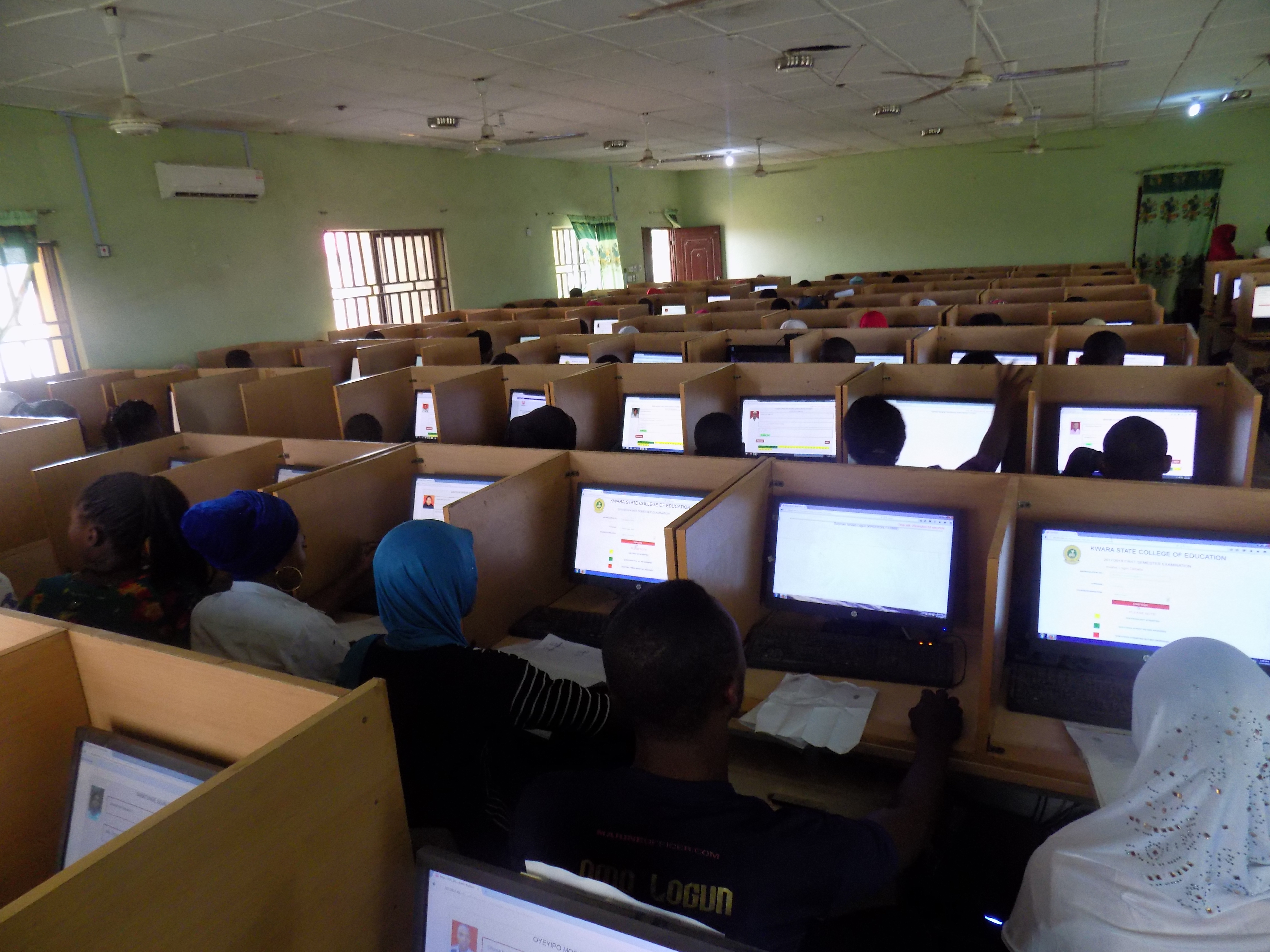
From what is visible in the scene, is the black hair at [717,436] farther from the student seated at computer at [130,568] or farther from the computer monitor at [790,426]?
the student seated at computer at [130,568]

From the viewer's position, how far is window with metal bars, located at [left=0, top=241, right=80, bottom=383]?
568 centimetres

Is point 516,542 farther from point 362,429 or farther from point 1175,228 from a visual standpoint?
point 1175,228

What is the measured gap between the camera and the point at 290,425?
3988 mm

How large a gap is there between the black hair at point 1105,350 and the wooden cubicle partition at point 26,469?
4.24 m

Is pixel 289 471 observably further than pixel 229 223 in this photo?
No

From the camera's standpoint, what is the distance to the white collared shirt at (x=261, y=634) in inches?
68.9

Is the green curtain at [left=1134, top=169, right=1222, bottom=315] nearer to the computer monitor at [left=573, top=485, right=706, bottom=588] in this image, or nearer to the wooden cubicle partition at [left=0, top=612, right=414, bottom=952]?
the computer monitor at [left=573, top=485, right=706, bottom=588]

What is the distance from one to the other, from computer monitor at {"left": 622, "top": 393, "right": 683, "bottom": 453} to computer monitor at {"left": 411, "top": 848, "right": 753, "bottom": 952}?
2.77 meters

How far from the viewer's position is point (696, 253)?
15461mm

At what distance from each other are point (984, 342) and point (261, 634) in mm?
3856

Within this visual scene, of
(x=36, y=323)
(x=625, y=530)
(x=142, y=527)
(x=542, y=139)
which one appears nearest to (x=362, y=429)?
(x=142, y=527)

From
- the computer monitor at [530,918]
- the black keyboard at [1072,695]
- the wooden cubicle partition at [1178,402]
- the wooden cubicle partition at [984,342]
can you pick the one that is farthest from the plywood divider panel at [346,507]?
the wooden cubicle partition at [984,342]

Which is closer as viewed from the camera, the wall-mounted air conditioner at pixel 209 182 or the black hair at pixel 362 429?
the black hair at pixel 362 429

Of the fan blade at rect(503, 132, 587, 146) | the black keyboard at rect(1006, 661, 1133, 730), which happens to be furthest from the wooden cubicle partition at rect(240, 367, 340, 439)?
the fan blade at rect(503, 132, 587, 146)
